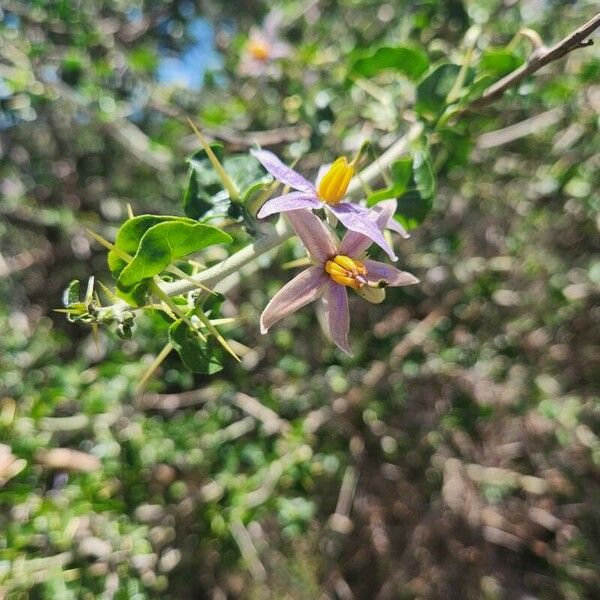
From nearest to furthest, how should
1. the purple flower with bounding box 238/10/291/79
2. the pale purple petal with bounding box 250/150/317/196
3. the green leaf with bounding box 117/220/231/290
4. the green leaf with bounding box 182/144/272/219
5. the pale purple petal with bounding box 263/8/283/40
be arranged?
the green leaf with bounding box 117/220/231/290 < the pale purple petal with bounding box 250/150/317/196 < the green leaf with bounding box 182/144/272/219 < the purple flower with bounding box 238/10/291/79 < the pale purple petal with bounding box 263/8/283/40

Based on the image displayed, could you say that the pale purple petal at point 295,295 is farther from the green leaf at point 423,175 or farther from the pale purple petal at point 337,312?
the green leaf at point 423,175

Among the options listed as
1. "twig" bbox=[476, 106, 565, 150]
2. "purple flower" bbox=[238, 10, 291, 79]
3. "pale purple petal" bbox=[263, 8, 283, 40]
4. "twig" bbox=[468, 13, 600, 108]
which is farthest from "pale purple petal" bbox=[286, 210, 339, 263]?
"pale purple petal" bbox=[263, 8, 283, 40]

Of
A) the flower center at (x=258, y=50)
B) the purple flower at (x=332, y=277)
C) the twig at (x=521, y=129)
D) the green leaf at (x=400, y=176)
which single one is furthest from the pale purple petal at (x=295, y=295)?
the flower center at (x=258, y=50)

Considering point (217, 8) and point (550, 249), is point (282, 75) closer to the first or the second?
point (217, 8)

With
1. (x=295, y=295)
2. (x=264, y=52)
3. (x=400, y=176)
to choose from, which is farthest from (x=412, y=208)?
(x=264, y=52)

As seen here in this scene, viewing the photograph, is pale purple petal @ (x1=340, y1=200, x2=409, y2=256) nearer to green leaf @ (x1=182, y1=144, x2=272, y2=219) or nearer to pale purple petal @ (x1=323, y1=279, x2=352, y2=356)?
pale purple petal @ (x1=323, y1=279, x2=352, y2=356)

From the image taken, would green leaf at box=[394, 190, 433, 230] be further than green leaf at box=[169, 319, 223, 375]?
Yes
